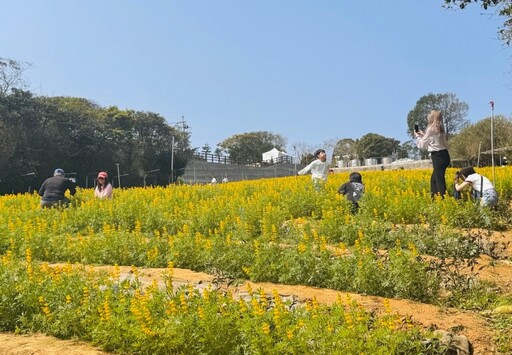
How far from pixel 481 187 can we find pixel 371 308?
4307 millimetres

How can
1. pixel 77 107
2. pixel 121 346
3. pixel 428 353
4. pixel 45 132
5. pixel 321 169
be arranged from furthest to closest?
pixel 77 107 → pixel 45 132 → pixel 321 169 → pixel 121 346 → pixel 428 353

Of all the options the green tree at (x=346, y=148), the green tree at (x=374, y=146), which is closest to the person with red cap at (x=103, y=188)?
the green tree at (x=346, y=148)

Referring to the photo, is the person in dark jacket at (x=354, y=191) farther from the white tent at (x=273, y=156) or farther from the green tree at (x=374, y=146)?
the green tree at (x=374, y=146)

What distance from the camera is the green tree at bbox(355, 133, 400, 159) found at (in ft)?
228

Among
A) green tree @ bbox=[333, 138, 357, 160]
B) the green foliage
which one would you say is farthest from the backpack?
green tree @ bbox=[333, 138, 357, 160]

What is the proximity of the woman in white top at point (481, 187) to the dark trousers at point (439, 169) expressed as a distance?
0.97 feet

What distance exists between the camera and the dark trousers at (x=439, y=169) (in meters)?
8.47

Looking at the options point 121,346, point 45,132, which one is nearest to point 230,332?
point 121,346

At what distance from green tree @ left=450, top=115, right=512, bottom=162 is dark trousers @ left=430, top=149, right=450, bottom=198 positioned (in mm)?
31365

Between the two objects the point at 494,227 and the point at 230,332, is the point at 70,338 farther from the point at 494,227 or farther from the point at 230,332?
the point at 494,227

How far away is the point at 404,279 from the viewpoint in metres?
5.07

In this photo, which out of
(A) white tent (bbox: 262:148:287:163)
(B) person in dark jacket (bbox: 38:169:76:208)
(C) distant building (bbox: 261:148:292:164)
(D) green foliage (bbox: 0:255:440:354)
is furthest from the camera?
(A) white tent (bbox: 262:148:287:163)

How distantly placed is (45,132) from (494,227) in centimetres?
3920

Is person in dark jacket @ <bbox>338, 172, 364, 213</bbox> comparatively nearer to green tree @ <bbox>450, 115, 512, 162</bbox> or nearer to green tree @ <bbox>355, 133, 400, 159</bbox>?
green tree @ <bbox>450, 115, 512, 162</bbox>
